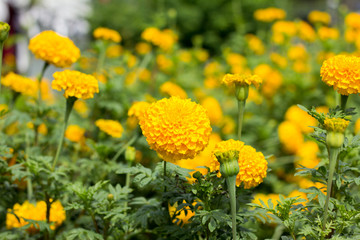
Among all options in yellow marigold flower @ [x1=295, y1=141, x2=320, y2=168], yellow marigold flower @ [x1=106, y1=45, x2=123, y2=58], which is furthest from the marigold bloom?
yellow marigold flower @ [x1=106, y1=45, x2=123, y2=58]

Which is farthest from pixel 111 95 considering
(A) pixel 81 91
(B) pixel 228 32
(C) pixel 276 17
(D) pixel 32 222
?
(B) pixel 228 32

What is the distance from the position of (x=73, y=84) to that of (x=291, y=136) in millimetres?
1386

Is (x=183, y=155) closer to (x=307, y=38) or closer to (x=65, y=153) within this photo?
(x=65, y=153)

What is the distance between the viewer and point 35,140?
1.63 meters

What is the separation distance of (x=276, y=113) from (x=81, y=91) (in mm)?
1783

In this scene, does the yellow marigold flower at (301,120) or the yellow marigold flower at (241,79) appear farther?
→ the yellow marigold flower at (301,120)

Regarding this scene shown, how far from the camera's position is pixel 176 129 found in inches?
37.5

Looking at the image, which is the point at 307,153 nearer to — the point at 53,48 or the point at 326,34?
the point at 53,48

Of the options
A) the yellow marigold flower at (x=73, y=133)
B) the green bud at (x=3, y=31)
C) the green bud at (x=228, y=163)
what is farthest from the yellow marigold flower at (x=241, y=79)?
the yellow marigold flower at (x=73, y=133)

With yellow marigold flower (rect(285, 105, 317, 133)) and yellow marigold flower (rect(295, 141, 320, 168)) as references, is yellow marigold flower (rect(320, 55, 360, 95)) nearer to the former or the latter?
yellow marigold flower (rect(295, 141, 320, 168))

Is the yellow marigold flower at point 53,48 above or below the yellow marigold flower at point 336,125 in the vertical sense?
above

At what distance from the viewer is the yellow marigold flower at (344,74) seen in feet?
3.23

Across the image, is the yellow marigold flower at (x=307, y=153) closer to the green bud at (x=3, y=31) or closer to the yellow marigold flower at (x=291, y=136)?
the yellow marigold flower at (x=291, y=136)

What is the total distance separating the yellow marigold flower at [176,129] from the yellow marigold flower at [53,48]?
0.66m
